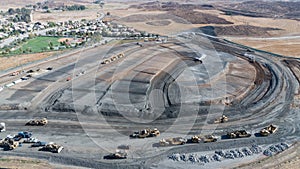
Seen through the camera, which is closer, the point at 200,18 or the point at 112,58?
the point at 112,58

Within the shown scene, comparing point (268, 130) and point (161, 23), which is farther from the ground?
point (161, 23)

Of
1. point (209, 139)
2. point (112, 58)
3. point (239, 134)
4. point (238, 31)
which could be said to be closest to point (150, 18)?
point (238, 31)

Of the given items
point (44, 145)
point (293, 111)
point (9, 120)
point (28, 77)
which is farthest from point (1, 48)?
point (293, 111)

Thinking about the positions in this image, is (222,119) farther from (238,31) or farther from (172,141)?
(238,31)

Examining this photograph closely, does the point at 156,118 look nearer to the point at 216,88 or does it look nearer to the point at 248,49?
the point at 216,88

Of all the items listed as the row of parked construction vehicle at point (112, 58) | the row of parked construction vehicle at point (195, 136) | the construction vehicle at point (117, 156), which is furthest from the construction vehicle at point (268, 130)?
the row of parked construction vehicle at point (112, 58)

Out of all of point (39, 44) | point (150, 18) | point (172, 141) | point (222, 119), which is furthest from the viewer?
point (150, 18)

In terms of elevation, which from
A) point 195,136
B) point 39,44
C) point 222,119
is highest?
point 39,44
